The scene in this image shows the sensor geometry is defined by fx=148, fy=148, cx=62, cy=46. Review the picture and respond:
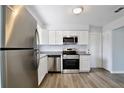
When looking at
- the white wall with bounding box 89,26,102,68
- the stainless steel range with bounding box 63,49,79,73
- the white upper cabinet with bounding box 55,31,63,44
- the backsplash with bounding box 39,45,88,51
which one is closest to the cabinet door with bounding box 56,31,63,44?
the white upper cabinet with bounding box 55,31,63,44

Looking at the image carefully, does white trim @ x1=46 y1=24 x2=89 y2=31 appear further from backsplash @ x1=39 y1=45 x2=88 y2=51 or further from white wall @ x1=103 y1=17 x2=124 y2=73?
white wall @ x1=103 y1=17 x2=124 y2=73

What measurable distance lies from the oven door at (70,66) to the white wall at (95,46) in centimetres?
145

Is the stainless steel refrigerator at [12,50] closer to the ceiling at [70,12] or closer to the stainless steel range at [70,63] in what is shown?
the ceiling at [70,12]

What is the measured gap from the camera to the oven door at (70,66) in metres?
6.37

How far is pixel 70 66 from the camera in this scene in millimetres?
6383

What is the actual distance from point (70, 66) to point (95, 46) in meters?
1.99

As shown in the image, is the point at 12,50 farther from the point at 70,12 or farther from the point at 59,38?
the point at 59,38

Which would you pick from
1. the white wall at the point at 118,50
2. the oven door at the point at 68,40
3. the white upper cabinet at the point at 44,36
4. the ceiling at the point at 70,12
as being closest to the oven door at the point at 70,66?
the oven door at the point at 68,40

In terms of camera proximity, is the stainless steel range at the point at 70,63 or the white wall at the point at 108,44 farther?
the stainless steel range at the point at 70,63

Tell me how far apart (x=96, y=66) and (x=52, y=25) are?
3051 mm

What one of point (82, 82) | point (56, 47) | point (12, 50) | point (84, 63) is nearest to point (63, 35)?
point (56, 47)

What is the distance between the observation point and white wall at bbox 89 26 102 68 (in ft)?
24.8

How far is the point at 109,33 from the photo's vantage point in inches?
256
